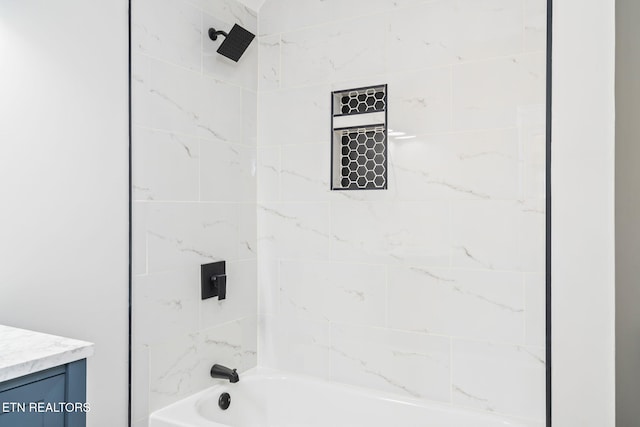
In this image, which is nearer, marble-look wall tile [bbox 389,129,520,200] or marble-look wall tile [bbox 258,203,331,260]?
marble-look wall tile [bbox 389,129,520,200]

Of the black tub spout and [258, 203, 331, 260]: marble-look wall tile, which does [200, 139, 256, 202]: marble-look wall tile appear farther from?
the black tub spout

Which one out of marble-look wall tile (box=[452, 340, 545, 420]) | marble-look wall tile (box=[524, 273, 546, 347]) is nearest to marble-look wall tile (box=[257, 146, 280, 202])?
marble-look wall tile (box=[452, 340, 545, 420])

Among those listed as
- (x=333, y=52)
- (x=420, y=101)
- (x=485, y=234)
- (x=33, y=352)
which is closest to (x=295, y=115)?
(x=333, y=52)

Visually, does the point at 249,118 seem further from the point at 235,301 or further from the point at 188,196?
the point at 235,301

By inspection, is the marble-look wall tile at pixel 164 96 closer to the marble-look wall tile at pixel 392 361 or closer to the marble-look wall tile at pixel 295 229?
the marble-look wall tile at pixel 295 229

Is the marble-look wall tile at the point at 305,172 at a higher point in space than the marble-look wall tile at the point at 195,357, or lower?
higher

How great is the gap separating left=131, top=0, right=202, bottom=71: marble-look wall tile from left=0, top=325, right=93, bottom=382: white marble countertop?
1161 millimetres

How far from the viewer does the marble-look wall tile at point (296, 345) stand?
93.4 inches

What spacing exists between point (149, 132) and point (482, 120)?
1365 mm

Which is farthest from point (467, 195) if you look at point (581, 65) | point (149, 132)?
point (149, 132)

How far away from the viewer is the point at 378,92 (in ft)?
7.39

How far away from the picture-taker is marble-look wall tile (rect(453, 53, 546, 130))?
6.23 feet

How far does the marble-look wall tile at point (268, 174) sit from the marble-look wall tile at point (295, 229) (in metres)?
0.05

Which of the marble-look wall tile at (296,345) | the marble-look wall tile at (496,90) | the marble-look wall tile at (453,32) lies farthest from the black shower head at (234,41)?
the marble-look wall tile at (296,345)
